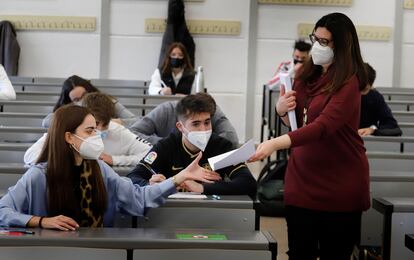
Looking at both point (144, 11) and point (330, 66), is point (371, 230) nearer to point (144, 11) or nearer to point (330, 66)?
point (330, 66)

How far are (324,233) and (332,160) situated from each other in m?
0.28

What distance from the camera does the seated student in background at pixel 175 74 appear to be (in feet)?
20.9

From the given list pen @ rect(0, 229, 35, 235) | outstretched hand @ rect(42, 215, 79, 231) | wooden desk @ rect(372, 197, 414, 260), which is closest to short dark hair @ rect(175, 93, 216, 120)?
wooden desk @ rect(372, 197, 414, 260)

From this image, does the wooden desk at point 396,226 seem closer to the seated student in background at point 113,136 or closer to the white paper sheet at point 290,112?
the white paper sheet at point 290,112

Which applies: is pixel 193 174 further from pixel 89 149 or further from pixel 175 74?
pixel 175 74

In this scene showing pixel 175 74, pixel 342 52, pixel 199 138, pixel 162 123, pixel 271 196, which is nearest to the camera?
pixel 342 52

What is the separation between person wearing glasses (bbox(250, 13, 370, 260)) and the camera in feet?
7.61

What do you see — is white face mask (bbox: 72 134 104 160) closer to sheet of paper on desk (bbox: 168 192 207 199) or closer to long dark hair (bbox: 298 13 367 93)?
sheet of paper on desk (bbox: 168 192 207 199)

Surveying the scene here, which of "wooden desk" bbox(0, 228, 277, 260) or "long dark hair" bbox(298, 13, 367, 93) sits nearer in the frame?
"wooden desk" bbox(0, 228, 277, 260)

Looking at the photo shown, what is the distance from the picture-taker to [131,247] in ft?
6.00

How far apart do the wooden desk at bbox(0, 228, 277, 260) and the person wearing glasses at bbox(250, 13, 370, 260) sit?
553 mm

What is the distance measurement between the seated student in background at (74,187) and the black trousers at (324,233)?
0.41m

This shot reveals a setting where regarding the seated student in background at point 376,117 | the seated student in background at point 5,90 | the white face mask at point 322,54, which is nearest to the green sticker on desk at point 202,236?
the white face mask at point 322,54

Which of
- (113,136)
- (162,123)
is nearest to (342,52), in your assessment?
(113,136)
